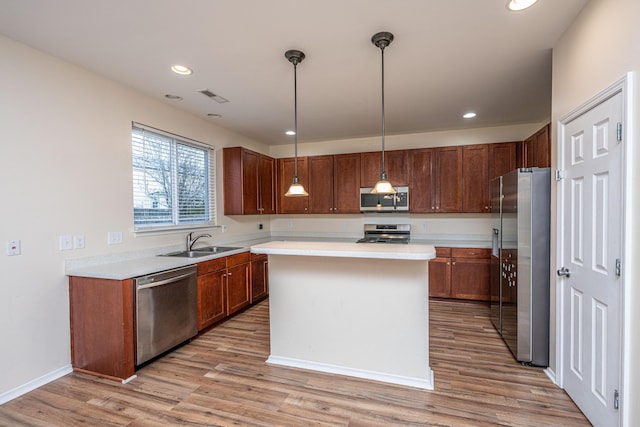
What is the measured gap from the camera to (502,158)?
4328mm

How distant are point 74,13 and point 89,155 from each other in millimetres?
1225

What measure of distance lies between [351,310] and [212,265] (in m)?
1.77

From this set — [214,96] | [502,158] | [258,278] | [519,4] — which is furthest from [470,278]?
[214,96]

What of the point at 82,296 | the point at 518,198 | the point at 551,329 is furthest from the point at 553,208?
the point at 82,296

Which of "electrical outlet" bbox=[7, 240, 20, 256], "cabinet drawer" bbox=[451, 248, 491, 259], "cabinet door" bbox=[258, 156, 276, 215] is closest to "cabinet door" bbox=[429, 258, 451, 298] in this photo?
"cabinet drawer" bbox=[451, 248, 491, 259]

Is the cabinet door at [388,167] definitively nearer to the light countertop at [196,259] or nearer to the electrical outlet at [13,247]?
the light countertop at [196,259]

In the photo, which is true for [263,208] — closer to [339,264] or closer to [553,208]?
[339,264]

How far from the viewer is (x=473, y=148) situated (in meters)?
4.46

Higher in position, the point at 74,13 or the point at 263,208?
the point at 74,13

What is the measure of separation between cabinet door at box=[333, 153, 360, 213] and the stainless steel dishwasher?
2.66 metres

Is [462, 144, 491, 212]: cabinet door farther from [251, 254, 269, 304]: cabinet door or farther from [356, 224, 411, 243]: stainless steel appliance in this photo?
[251, 254, 269, 304]: cabinet door

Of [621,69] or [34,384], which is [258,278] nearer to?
[34,384]

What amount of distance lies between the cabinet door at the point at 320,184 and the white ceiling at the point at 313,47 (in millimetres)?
1488

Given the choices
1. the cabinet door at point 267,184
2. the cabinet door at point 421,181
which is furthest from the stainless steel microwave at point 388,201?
the cabinet door at point 267,184
